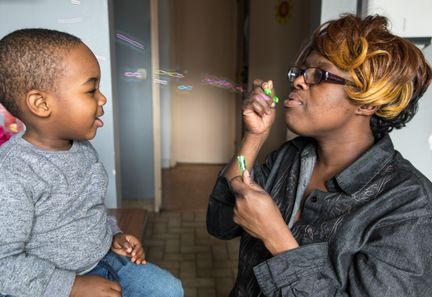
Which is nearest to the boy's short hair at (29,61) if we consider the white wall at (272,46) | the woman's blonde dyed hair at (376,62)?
the woman's blonde dyed hair at (376,62)

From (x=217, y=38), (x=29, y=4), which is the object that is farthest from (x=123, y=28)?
(x=29, y=4)

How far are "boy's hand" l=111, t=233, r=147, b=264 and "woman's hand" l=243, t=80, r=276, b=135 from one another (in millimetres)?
509

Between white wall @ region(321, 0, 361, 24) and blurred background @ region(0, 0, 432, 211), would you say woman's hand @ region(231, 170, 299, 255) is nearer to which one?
blurred background @ region(0, 0, 432, 211)

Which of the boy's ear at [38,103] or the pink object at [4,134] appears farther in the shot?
the pink object at [4,134]

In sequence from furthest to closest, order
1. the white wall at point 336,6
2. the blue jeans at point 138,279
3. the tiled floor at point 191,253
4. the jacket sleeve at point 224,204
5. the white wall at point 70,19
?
1. the tiled floor at point 191,253
2. the white wall at point 336,6
3. the white wall at point 70,19
4. the jacket sleeve at point 224,204
5. the blue jeans at point 138,279

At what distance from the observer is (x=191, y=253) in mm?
3059

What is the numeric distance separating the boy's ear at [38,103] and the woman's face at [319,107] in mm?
641

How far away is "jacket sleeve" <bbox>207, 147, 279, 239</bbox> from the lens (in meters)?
1.27

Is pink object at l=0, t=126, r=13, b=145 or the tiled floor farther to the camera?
the tiled floor

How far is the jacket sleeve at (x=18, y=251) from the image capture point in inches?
34.6

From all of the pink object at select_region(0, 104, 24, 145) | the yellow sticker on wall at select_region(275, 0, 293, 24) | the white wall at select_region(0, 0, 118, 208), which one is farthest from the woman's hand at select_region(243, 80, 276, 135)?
the yellow sticker on wall at select_region(275, 0, 293, 24)

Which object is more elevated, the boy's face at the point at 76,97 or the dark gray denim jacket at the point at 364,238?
the boy's face at the point at 76,97

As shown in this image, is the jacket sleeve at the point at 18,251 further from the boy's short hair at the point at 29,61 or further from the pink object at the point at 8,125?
the pink object at the point at 8,125

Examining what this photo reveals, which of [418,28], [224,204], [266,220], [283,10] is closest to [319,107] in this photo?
[266,220]
